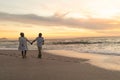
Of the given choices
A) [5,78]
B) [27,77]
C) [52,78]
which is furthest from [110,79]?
[5,78]

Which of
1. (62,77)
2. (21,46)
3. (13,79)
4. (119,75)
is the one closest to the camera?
(13,79)

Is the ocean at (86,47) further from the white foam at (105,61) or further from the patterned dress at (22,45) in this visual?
the patterned dress at (22,45)

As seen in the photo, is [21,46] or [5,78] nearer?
[5,78]

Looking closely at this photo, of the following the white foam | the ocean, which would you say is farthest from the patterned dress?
the ocean

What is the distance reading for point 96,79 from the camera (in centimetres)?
964

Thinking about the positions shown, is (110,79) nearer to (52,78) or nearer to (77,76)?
(77,76)

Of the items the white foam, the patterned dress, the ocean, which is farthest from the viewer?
the ocean

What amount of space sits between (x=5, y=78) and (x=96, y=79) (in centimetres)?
327

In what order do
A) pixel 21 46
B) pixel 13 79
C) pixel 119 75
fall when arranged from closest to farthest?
1. pixel 13 79
2. pixel 119 75
3. pixel 21 46

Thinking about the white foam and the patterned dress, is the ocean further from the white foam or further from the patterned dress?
the patterned dress

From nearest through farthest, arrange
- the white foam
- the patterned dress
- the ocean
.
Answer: the white foam
the patterned dress
the ocean

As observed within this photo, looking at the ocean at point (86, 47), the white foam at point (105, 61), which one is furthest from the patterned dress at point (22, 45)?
the ocean at point (86, 47)

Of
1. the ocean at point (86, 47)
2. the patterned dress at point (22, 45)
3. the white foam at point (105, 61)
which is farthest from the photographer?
the ocean at point (86, 47)

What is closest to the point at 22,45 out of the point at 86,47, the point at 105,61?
the point at 105,61
